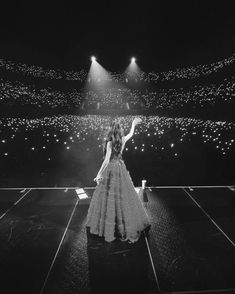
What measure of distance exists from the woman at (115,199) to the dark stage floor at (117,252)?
0.57ft

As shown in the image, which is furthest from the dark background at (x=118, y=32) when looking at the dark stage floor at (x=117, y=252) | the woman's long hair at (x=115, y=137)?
the dark stage floor at (x=117, y=252)

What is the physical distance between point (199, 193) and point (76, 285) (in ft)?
13.1

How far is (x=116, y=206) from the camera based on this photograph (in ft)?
11.7

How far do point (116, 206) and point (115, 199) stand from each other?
0.33 ft

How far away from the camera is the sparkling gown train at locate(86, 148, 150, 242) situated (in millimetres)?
3566

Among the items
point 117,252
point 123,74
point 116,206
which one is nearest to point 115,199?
point 116,206

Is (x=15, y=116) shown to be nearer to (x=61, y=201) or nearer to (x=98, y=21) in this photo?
(x=98, y=21)

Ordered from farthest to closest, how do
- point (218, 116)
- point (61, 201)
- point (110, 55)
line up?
point (218, 116), point (110, 55), point (61, 201)

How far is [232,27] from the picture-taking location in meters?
6.96

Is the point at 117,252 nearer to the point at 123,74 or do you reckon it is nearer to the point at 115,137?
the point at 115,137

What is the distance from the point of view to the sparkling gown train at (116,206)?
3.57 m

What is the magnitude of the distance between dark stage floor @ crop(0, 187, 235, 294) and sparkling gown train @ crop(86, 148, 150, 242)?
0.15 metres

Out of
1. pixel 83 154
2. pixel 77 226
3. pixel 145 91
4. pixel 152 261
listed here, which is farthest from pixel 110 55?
pixel 152 261

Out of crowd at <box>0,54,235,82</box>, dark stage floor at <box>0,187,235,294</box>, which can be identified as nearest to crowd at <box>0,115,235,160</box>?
crowd at <box>0,54,235,82</box>
